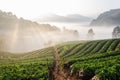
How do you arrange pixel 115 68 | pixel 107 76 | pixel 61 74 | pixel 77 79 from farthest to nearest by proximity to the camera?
pixel 61 74, pixel 77 79, pixel 115 68, pixel 107 76

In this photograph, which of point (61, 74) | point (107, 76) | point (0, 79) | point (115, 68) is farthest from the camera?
point (61, 74)

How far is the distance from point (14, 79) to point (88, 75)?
1919 cm

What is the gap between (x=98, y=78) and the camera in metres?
55.5

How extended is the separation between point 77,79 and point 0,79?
819 inches

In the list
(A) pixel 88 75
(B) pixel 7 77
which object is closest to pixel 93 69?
(A) pixel 88 75

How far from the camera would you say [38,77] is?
217 feet

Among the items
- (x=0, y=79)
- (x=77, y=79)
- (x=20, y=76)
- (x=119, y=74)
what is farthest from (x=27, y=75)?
(x=119, y=74)

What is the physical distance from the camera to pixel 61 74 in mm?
82688

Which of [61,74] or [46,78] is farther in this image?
[61,74]

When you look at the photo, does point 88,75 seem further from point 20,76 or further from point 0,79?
point 0,79

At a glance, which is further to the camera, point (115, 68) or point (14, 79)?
point (14, 79)

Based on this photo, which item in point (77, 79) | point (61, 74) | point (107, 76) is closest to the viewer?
point (107, 76)

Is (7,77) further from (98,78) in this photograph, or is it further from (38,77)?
(98,78)

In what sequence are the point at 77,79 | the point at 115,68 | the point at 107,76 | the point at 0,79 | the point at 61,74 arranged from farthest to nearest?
the point at 61,74, the point at 77,79, the point at 0,79, the point at 115,68, the point at 107,76
